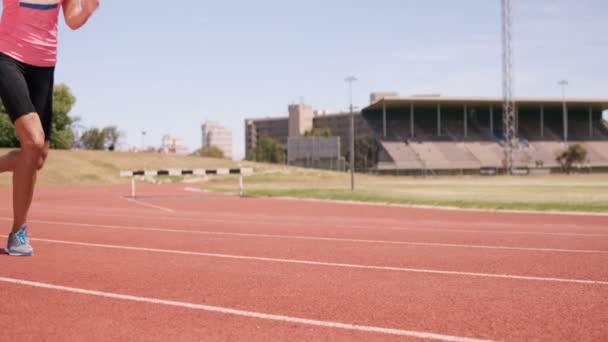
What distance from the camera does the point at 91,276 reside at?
194 inches

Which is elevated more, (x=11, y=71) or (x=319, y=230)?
(x=11, y=71)

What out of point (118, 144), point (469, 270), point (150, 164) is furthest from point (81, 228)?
point (118, 144)

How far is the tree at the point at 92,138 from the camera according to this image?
113250mm

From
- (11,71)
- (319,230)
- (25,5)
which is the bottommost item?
(319,230)

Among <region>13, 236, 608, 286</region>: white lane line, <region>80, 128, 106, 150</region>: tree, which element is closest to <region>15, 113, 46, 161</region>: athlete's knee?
<region>13, 236, 608, 286</region>: white lane line

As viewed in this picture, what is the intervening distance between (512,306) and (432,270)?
1.56m

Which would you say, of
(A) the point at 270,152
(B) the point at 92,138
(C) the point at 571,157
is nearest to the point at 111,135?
(B) the point at 92,138

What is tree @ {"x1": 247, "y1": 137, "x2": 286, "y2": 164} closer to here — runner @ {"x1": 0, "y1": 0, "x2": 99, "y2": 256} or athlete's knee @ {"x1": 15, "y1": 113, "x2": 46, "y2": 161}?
runner @ {"x1": 0, "y1": 0, "x2": 99, "y2": 256}

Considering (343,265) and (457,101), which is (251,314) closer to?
(343,265)

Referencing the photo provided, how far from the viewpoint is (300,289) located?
14.9 ft

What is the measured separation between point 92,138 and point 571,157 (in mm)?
80231

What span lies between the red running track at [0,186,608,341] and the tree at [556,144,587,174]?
245ft

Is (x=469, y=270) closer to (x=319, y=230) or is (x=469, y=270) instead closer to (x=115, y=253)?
(x=115, y=253)

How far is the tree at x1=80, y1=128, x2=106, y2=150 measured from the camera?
113 m
